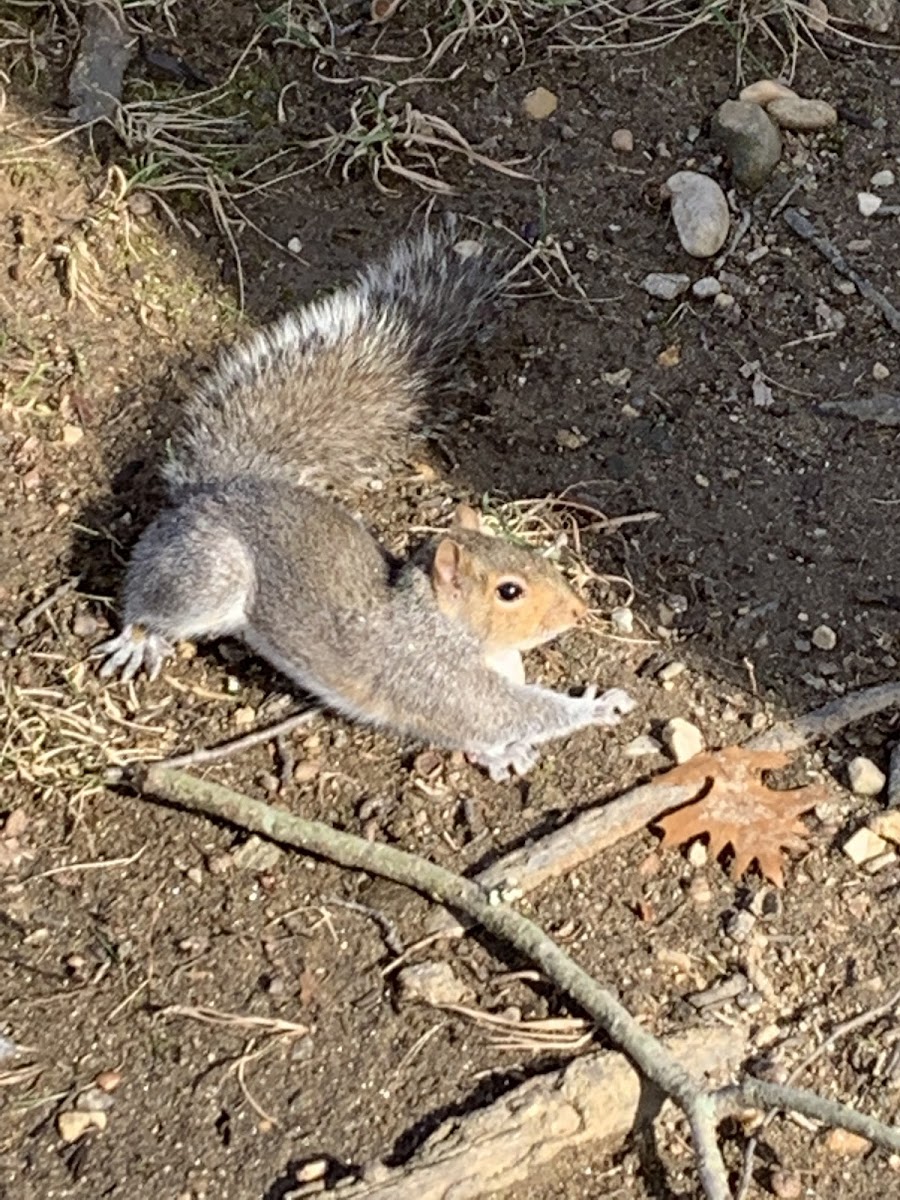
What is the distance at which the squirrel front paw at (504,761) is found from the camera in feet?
9.33

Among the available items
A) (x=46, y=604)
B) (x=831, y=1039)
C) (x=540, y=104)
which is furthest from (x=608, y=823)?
(x=540, y=104)

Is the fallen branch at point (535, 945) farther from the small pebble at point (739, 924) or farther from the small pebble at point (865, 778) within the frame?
the small pebble at point (865, 778)

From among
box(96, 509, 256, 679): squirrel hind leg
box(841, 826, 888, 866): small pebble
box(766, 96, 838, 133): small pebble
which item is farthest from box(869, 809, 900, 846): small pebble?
box(766, 96, 838, 133): small pebble

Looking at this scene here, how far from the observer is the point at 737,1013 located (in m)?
2.50

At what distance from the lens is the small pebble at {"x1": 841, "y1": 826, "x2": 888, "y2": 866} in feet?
8.80

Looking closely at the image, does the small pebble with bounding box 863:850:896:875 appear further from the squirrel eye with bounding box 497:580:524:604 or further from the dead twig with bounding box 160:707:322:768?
the dead twig with bounding box 160:707:322:768

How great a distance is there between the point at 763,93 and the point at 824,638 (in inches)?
62.8

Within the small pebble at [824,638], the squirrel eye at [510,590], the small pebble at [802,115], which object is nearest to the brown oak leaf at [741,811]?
the small pebble at [824,638]

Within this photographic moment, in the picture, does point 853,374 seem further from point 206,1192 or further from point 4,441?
point 206,1192

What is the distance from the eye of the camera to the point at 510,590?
284cm

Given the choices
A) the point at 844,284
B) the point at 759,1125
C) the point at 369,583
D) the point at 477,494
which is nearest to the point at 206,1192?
the point at 759,1125

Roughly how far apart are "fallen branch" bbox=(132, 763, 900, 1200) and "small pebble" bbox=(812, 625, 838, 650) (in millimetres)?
844

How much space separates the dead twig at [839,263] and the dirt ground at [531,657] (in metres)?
0.03

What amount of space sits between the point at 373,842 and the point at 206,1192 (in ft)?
2.10
